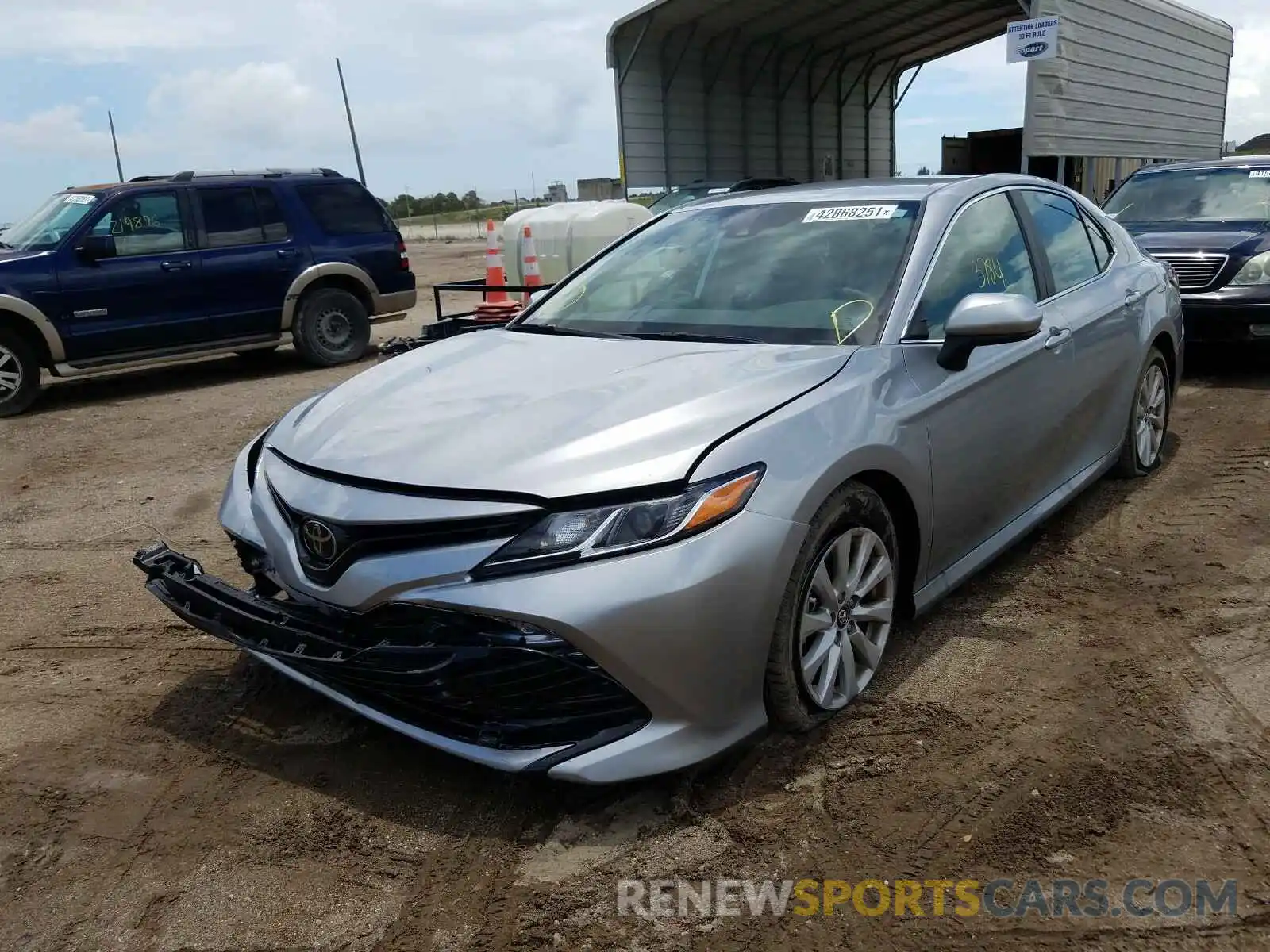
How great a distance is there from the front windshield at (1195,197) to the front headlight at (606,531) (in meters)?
7.58

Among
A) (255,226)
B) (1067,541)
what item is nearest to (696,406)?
(1067,541)

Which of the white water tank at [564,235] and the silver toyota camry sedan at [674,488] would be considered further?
the white water tank at [564,235]

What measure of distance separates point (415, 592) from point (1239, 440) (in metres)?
5.33

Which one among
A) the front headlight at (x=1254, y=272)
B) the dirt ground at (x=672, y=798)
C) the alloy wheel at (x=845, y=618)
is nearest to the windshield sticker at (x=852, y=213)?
the alloy wheel at (x=845, y=618)

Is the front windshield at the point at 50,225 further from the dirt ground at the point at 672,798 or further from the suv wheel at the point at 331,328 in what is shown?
the dirt ground at the point at 672,798

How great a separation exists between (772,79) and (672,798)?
1847cm

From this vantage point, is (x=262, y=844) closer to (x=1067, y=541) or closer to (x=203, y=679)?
(x=203, y=679)

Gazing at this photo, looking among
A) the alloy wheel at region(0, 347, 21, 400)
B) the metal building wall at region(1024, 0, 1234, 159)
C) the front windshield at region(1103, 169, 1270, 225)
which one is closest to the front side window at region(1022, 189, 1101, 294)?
the front windshield at region(1103, 169, 1270, 225)

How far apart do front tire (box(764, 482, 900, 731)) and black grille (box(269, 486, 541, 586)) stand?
0.75 metres

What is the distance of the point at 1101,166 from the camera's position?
623 inches

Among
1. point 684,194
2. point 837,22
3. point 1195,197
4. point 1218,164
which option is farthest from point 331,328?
point 837,22

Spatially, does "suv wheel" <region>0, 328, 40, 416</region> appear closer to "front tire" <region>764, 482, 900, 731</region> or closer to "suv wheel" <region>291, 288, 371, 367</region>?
"suv wheel" <region>291, 288, 371, 367</region>

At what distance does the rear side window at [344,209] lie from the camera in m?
9.94

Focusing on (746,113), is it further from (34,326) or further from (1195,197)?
(34,326)
